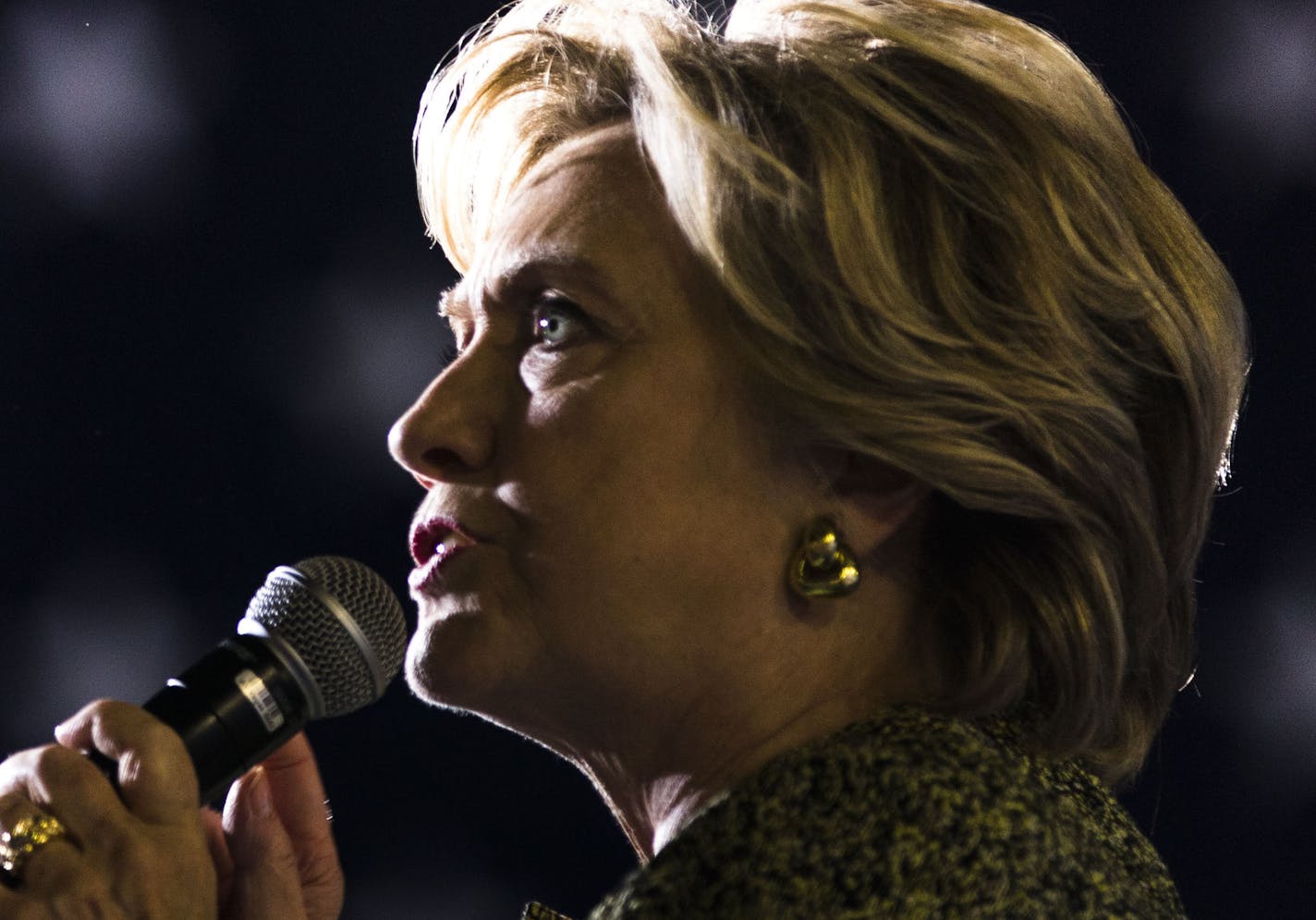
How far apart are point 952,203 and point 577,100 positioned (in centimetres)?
42

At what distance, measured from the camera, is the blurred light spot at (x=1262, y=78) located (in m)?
1.92

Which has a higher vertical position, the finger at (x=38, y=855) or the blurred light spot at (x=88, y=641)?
the finger at (x=38, y=855)

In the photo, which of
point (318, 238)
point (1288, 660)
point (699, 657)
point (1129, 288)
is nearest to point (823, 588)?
point (699, 657)

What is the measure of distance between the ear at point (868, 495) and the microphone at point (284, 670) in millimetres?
374

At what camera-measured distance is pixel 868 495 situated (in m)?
1.28

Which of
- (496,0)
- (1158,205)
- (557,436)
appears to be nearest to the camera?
(557,436)

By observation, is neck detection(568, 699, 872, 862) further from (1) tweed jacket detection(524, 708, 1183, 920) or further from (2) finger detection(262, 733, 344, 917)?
(2) finger detection(262, 733, 344, 917)

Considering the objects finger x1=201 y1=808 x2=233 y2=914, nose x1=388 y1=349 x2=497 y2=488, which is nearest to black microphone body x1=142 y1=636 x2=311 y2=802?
nose x1=388 y1=349 x2=497 y2=488

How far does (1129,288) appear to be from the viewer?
130cm

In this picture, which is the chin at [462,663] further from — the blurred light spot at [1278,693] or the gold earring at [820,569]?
the blurred light spot at [1278,693]

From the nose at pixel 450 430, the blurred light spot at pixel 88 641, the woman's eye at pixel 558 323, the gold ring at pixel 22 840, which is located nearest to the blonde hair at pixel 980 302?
the woman's eye at pixel 558 323

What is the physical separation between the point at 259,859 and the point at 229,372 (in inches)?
38.6

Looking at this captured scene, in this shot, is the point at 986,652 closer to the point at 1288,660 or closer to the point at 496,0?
the point at 1288,660

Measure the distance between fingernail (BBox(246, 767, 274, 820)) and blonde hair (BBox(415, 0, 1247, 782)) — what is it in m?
0.61
